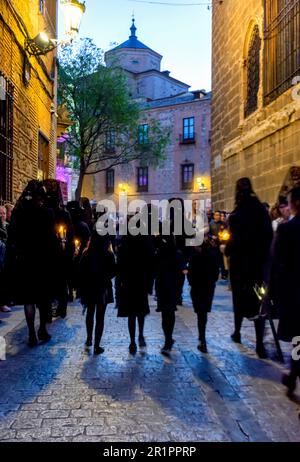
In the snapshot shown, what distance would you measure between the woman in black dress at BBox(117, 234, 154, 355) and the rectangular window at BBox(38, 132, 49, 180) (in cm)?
903

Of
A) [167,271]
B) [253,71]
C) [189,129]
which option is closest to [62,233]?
[167,271]

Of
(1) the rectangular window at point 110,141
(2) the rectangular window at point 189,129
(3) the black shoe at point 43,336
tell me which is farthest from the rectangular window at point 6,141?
(2) the rectangular window at point 189,129

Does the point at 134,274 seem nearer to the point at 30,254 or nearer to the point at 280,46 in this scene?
the point at 30,254

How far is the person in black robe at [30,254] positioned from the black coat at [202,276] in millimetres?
1723

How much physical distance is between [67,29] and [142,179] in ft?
114

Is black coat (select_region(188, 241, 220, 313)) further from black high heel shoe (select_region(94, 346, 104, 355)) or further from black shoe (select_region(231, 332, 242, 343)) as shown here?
black high heel shoe (select_region(94, 346, 104, 355))

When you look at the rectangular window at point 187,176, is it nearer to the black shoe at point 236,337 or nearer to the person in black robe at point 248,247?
the black shoe at point 236,337

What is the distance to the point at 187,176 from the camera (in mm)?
44094

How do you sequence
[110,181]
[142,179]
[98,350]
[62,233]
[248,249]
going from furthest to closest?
[110,181] → [142,179] → [62,233] → [248,249] → [98,350]

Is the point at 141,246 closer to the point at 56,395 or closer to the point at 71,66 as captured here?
the point at 56,395

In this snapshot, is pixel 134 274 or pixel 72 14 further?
pixel 72 14

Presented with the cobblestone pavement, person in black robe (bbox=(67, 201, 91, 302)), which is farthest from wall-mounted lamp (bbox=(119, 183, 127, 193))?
the cobblestone pavement

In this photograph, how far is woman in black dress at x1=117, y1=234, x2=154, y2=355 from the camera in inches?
223
